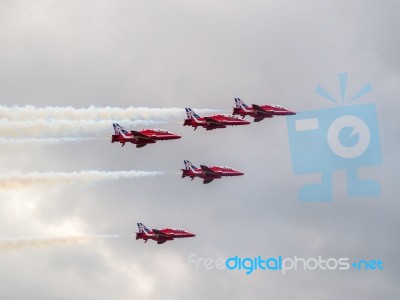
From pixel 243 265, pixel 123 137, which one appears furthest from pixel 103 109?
pixel 243 265

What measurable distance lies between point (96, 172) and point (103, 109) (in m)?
13.0

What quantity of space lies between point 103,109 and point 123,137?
5637 mm

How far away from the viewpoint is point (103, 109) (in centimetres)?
19938

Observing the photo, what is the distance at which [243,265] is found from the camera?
19650 centimetres

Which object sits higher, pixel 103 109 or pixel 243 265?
pixel 103 109

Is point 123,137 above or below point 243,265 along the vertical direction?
above

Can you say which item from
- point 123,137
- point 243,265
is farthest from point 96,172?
point 243,265

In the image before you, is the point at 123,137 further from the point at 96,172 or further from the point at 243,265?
the point at 243,265

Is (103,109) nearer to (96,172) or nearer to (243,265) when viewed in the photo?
(96,172)

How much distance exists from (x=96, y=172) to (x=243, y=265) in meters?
28.0

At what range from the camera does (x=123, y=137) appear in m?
199

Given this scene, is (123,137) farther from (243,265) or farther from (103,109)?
(243,265)
